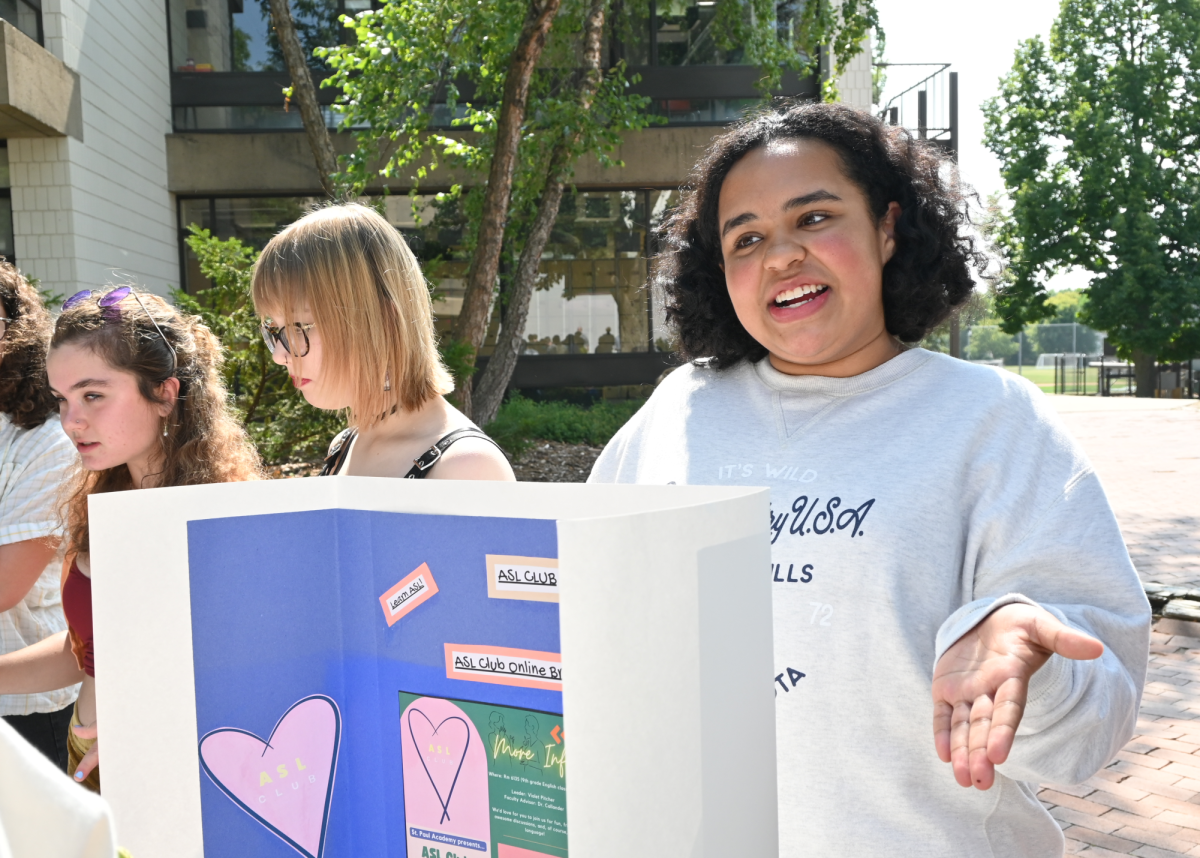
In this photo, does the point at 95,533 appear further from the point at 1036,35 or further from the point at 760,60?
the point at 1036,35

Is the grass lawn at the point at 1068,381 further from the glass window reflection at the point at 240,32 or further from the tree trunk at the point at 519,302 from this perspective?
the tree trunk at the point at 519,302

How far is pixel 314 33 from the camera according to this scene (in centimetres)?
1262

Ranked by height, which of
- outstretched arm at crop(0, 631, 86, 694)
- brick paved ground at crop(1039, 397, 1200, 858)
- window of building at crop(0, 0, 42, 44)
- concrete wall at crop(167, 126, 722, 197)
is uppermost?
window of building at crop(0, 0, 42, 44)

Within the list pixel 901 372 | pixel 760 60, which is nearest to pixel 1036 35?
pixel 760 60

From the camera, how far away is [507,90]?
303 inches

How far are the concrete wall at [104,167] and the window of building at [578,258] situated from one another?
0.83m

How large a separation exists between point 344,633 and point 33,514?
164cm

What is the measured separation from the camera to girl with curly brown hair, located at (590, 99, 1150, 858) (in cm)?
105

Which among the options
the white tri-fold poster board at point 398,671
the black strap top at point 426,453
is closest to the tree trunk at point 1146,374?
the black strap top at point 426,453

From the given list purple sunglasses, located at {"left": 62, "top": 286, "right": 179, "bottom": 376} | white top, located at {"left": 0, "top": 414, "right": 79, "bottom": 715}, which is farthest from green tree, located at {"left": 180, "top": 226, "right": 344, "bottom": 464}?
purple sunglasses, located at {"left": 62, "top": 286, "right": 179, "bottom": 376}

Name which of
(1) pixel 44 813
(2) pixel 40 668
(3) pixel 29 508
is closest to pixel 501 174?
(3) pixel 29 508

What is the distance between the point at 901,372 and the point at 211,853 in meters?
1.16

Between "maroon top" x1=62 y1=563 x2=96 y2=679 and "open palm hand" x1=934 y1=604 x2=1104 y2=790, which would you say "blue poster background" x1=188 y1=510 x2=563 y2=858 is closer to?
"open palm hand" x1=934 y1=604 x2=1104 y2=790

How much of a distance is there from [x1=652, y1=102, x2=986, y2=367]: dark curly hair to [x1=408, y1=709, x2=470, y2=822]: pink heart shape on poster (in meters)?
1.06
